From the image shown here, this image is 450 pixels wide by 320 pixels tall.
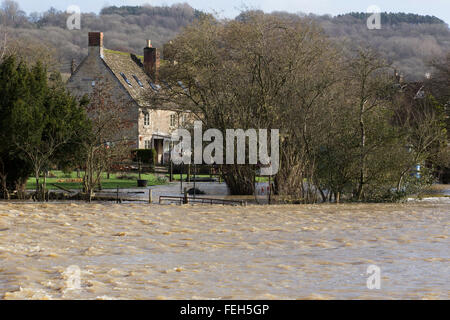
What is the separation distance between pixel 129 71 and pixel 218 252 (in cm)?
4293

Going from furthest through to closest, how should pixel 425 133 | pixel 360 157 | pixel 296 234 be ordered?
1. pixel 425 133
2. pixel 360 157
3. pixel 296 234

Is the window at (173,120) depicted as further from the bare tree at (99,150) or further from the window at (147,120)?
the bare tree at (99,150)

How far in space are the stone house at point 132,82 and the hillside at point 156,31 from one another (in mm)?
13077

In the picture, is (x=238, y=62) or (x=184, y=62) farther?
(x=184, y=62)

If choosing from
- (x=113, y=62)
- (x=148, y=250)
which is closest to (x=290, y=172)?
(x=148, y=250)

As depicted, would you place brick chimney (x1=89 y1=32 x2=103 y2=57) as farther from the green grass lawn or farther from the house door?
the green grass lawn

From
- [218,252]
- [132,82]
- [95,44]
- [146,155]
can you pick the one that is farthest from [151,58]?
[218,252]

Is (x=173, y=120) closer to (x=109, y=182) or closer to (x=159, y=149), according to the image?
(x=159, y=149)

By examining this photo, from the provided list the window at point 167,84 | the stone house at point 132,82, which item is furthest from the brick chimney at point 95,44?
the window at point 167,84

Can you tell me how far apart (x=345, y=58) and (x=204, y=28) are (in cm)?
672

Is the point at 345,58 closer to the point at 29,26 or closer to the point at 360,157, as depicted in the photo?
the point at 360,157

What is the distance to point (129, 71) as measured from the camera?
186 feet

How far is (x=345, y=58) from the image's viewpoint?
31.0m
